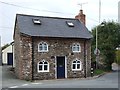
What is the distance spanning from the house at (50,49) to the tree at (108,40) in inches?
468

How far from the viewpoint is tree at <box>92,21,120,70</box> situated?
45.3m

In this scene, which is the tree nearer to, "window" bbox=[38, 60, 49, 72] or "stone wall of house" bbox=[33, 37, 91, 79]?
"stone wall of house" bbox=[33, 37, 91, 79]

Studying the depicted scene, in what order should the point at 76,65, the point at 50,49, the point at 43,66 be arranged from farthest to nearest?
1. the point at 76,65
2. the point at 50,49
3. the point at 43,66

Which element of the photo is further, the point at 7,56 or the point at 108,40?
the point at 7,56

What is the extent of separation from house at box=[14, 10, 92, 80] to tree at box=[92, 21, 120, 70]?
11.9m

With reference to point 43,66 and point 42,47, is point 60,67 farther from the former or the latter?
point 42,47

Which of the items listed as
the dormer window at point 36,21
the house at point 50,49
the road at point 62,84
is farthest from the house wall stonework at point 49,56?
the dormer window at point 36,21

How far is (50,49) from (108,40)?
664 inches

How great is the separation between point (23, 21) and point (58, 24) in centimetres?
410

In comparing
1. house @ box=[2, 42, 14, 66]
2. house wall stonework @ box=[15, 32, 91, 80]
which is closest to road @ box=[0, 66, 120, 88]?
house wall stonework @ box=[15, 32, 91, 80]

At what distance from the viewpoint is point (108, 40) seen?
45688mm

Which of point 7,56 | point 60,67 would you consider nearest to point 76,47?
point 60,67

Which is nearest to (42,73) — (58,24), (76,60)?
(76,60)

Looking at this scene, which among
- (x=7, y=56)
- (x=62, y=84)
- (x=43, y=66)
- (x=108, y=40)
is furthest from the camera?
(x=7, y=56)
